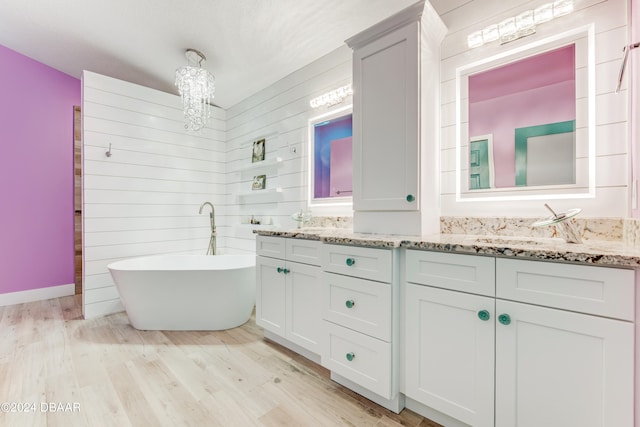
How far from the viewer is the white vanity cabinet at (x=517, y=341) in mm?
922

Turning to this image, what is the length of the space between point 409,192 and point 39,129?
423 centimetres

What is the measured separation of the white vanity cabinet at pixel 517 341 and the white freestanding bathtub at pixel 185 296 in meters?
1.57

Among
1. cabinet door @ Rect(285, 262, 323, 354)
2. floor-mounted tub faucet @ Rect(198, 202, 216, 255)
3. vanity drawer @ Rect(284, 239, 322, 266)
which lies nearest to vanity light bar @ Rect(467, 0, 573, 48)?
vanity drawer @ Rect(284, 239, 322, 266)

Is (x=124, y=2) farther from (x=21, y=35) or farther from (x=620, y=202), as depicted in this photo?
(x=620, y=202)

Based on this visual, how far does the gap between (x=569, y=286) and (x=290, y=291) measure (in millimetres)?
1512

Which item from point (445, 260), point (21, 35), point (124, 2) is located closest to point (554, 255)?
point (445, 260)

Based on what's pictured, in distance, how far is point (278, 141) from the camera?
3.03m

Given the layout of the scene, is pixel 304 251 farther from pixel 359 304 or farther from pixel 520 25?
pixel 520 25

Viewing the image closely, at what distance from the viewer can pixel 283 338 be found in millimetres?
2150

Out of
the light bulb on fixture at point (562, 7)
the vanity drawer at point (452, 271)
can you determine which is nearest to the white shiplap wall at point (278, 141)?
the vanity drawer at point (452, 271)

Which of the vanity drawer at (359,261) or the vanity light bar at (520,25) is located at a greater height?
the vanity light bar at (520,25)

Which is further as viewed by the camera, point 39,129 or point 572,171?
point 39,129

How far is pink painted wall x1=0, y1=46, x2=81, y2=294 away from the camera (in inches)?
122

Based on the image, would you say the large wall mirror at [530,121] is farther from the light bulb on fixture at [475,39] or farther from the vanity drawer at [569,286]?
the vanity drawer at [569,286]
